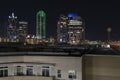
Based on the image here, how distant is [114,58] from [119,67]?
1.06 meters

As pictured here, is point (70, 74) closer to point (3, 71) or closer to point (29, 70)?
point (29, 70)

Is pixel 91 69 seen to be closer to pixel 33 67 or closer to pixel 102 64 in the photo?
pixel 102 64

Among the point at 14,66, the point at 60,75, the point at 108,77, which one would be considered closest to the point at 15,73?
the point at 14,66

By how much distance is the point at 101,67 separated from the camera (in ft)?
103

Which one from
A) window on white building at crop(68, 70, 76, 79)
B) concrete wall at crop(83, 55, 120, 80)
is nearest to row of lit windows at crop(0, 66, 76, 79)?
window on white building at crop(68, 70, 76, 79)

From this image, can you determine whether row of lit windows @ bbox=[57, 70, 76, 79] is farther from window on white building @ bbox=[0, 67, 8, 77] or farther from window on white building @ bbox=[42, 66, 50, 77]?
window on white building @ bbox=[0, 67, 8, 77]

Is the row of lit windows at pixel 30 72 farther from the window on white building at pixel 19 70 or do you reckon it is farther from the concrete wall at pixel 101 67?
the concrete wall at pixel 101 67

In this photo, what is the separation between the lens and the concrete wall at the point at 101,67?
31141 mm

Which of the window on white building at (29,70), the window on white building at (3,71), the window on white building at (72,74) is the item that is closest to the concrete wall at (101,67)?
the window on white building at (72,74)

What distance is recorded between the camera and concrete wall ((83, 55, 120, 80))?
31141 mm

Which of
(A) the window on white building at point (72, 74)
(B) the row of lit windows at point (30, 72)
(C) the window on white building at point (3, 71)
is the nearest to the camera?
(C) the window on white building at point (3, 71)

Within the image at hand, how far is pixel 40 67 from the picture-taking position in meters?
31.3

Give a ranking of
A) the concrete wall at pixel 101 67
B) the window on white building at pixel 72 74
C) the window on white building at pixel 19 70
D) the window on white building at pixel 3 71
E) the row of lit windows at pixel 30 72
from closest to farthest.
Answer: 1. the window on white building at pixel 3 71
2. the row of lit windows at pixel 30 72
3. the window on white building at pixel 72 74
4. the concrete wall at pixel 101 67
5. the window on white building at pixel 19 70

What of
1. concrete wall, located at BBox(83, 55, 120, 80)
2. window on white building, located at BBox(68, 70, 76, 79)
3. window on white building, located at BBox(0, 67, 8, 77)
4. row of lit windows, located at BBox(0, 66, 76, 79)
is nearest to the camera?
window on white building, located at BBox(0, 67, 8, 77)
